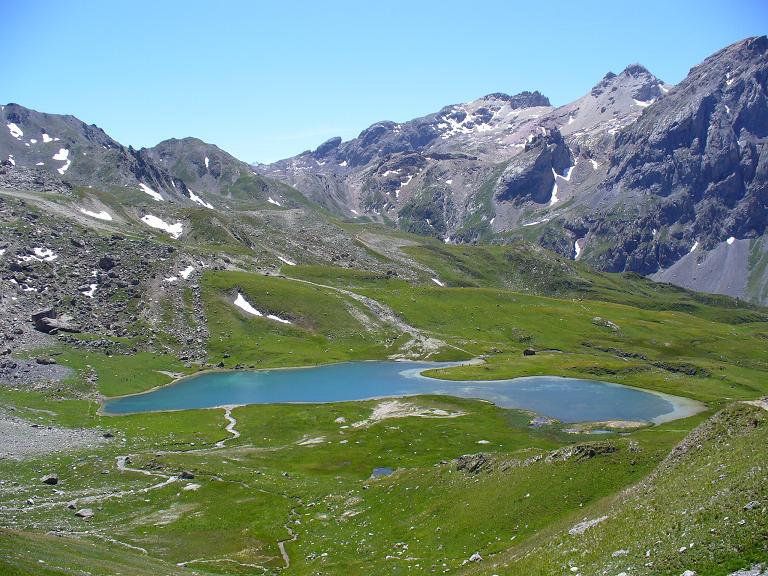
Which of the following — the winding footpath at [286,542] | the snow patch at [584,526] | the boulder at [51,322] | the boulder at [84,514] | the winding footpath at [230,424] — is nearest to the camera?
the snow patch at [584,526]

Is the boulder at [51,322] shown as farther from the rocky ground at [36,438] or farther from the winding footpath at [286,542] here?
the winding footpath at [286,542]

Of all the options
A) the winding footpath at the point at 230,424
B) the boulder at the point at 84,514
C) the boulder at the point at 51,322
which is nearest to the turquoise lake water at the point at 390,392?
the winding footpath at the point at 230,424

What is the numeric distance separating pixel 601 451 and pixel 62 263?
193m

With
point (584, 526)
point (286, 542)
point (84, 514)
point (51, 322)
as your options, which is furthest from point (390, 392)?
point (584, 526)

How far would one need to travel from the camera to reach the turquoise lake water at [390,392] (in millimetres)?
122938

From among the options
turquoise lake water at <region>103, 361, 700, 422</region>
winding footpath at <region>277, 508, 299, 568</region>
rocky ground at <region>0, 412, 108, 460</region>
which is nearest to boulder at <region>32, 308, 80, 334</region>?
turquoise lake water at <region>103, 361, 700, 422</region>

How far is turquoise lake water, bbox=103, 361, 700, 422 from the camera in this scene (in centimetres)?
12294

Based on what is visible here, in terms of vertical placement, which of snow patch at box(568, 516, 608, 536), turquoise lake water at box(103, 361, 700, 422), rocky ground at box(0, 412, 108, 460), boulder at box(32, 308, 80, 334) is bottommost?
turquoise lake water at box(103, 361, 700, 422)

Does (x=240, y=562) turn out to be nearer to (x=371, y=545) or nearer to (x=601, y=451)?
(x=371, y=545)

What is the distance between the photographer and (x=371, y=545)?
49.5m

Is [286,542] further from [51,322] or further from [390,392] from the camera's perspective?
[51,322]

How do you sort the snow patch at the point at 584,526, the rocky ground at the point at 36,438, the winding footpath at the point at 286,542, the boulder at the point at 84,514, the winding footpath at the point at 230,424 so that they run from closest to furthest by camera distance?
the snow patch at the point at 584,526
the winding footpath at the point at 286,542
the boulder at the point at 84,514
the rocky ground at the point at 36,438
the winding footpath at the point at 230,424

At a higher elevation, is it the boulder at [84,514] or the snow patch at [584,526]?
the snow patch at [584,526]

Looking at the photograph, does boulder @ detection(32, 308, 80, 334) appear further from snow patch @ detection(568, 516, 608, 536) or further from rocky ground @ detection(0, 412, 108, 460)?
snow patch @ detection(568, 516, 608, 536)
